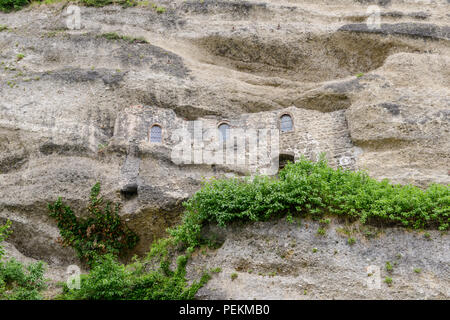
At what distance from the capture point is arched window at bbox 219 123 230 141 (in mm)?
19522

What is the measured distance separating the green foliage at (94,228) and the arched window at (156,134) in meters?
3.24

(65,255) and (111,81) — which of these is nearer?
(65,255)

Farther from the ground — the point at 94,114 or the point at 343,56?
the point at 343,56

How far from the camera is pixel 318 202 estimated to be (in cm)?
1360

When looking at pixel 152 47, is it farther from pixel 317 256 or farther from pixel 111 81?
pixel 317 256

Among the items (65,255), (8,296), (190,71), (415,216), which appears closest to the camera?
(8,296)

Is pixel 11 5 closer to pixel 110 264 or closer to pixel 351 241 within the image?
pixel 110 264

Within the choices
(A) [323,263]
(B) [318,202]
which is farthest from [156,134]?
(A) [323,263]

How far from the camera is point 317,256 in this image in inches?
499

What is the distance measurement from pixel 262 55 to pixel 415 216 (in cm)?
1207

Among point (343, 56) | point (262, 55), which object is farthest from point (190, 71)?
point (343, 56)

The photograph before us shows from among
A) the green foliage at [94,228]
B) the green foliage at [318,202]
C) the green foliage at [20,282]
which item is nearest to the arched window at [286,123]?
the green foliage at [318,202]

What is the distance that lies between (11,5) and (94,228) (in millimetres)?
14259
